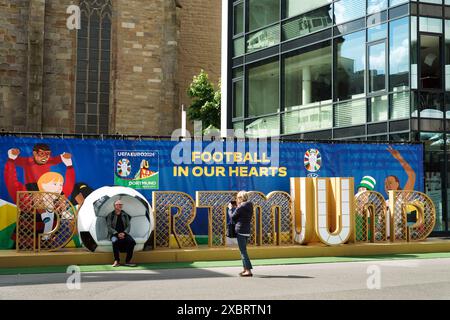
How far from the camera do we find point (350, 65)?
22.8m

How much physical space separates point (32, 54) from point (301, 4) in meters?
15.8

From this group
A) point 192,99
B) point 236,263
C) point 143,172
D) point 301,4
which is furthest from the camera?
point 192,99

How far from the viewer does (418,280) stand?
36.9ft

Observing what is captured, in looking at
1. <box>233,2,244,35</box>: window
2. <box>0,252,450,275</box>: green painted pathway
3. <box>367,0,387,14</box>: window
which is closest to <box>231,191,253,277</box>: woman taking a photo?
<box>0,252,450,275</box>: green painted pathway

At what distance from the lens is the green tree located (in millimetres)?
35062

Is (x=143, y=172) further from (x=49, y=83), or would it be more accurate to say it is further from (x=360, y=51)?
(x=49, y=83)

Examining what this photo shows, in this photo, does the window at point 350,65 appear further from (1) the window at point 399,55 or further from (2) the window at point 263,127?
(2) the window at point 263,127

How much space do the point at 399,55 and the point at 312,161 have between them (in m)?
5.71

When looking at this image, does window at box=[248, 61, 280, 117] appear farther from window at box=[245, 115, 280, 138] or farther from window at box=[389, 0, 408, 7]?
window at box=[389, 0, 408, 7]

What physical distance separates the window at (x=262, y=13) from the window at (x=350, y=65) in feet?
13.5

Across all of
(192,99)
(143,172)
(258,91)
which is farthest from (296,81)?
(192,99)

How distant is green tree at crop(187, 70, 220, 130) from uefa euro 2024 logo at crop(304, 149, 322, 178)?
17784 millimetres

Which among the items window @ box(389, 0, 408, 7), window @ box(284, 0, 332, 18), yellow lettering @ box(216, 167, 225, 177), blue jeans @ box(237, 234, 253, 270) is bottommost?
blue jeans @ box(237, 234, 253, 270)

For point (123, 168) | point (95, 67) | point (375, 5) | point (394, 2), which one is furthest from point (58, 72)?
point (123, 168)
